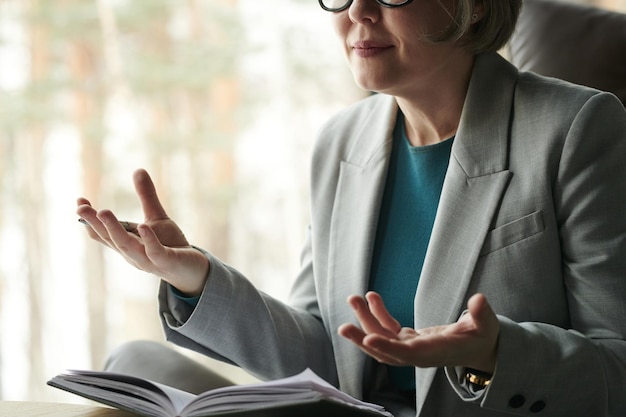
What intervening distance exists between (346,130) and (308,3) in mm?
1803

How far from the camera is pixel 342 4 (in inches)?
54.6

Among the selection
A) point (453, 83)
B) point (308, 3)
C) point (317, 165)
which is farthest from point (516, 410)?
point (308, 3)

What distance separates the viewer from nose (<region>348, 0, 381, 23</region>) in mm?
1354

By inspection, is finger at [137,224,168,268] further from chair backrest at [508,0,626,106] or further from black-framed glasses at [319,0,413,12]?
chair backrest at [508,0,626,106]

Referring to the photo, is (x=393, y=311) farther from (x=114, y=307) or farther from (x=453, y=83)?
(x=114, y=307)

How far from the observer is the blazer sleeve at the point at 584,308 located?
3.61 feet

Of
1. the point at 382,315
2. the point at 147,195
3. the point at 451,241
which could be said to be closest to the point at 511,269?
the point at 451,241

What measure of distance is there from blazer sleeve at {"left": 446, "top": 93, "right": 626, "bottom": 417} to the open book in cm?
19

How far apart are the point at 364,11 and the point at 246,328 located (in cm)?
56

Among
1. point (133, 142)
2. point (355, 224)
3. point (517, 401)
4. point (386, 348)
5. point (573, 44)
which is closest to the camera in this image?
point (386, 348)

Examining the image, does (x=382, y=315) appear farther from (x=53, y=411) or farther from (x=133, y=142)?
(x=133, y=142)

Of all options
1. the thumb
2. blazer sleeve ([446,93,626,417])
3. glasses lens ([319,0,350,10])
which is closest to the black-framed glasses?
glasses lens ([319,0,350,10])

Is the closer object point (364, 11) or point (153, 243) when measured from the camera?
point (153, 243)

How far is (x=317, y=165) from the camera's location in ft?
5.36
